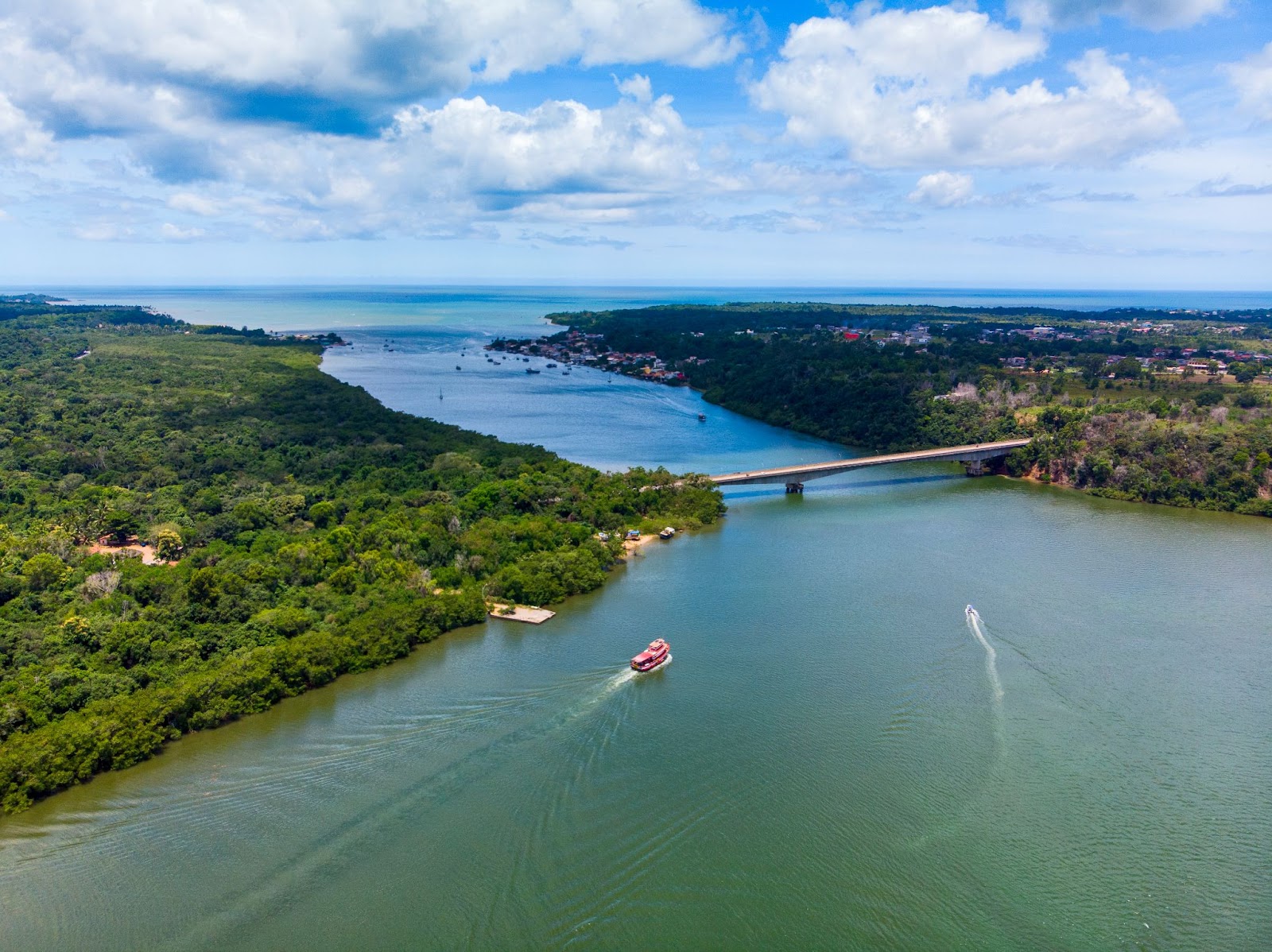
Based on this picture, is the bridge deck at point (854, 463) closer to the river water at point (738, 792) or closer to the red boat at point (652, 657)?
the river water at point (738, 792)

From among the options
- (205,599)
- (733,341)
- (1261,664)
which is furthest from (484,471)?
(733,341)

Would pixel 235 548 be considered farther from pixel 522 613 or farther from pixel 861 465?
pixel 861 465

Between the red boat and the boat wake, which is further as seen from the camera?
the red boat

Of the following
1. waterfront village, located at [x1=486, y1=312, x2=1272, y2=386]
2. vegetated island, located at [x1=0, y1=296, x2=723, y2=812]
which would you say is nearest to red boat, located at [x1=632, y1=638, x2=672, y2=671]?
vegetated island, located at [x1=0, y1=296, x2=723, y2=812]

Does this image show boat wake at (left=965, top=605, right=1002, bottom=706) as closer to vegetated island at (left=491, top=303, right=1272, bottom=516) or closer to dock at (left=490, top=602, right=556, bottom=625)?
dock at (left=490, top=602, right=556, bottom=625)

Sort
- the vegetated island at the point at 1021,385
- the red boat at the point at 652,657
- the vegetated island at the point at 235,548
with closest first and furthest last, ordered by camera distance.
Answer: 1. the vegetated island at the point at 235,548
2. the red boat at the point at 652,657
3. the vegetated island at the point at 1021,385

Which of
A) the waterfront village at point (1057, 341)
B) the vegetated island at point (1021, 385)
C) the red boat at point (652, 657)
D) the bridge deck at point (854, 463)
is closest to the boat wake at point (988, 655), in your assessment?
the red boat at point (652, 657)
